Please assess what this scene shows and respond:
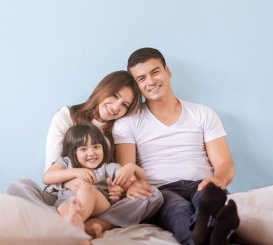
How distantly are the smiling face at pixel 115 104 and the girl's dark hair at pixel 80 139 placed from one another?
104mm

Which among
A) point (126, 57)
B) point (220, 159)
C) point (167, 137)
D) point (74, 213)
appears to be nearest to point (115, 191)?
point (74, 213)

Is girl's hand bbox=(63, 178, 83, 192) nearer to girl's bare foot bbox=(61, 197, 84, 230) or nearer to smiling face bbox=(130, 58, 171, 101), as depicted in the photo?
girl's bare foot bbox=(61, 197, 84, 230)

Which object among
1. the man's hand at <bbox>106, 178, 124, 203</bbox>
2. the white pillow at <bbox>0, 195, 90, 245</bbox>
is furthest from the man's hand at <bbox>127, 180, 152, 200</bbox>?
the white pillow at <bbox>0, 195, 90, 245</bbox>

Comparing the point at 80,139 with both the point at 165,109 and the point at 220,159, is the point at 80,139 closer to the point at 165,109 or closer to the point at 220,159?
the point at 165,109

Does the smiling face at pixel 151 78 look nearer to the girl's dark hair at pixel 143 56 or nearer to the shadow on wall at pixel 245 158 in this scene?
the girl's dark hair at pixel 143 56

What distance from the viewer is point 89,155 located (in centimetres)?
149

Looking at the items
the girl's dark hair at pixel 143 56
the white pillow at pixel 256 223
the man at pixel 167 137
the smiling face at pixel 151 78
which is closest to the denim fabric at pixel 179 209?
the man at pixel 167 137

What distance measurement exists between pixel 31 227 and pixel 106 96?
811mm

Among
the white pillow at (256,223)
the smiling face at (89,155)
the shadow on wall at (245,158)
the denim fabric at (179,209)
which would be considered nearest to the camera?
the white pillow at (256,223)

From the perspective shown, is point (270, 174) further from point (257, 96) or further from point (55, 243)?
point (55, 243)

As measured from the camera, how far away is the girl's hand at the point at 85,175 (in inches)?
55.5

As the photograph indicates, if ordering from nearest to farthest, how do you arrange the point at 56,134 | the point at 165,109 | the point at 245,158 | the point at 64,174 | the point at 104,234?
1. the point at 104,234
2. the point at 64,174
3. the point at 56,134
4. the point at 165,109
5. the point at 245,158

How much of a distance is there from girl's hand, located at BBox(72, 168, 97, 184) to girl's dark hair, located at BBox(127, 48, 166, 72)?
50 centimetres

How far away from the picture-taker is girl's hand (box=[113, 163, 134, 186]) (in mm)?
1408
